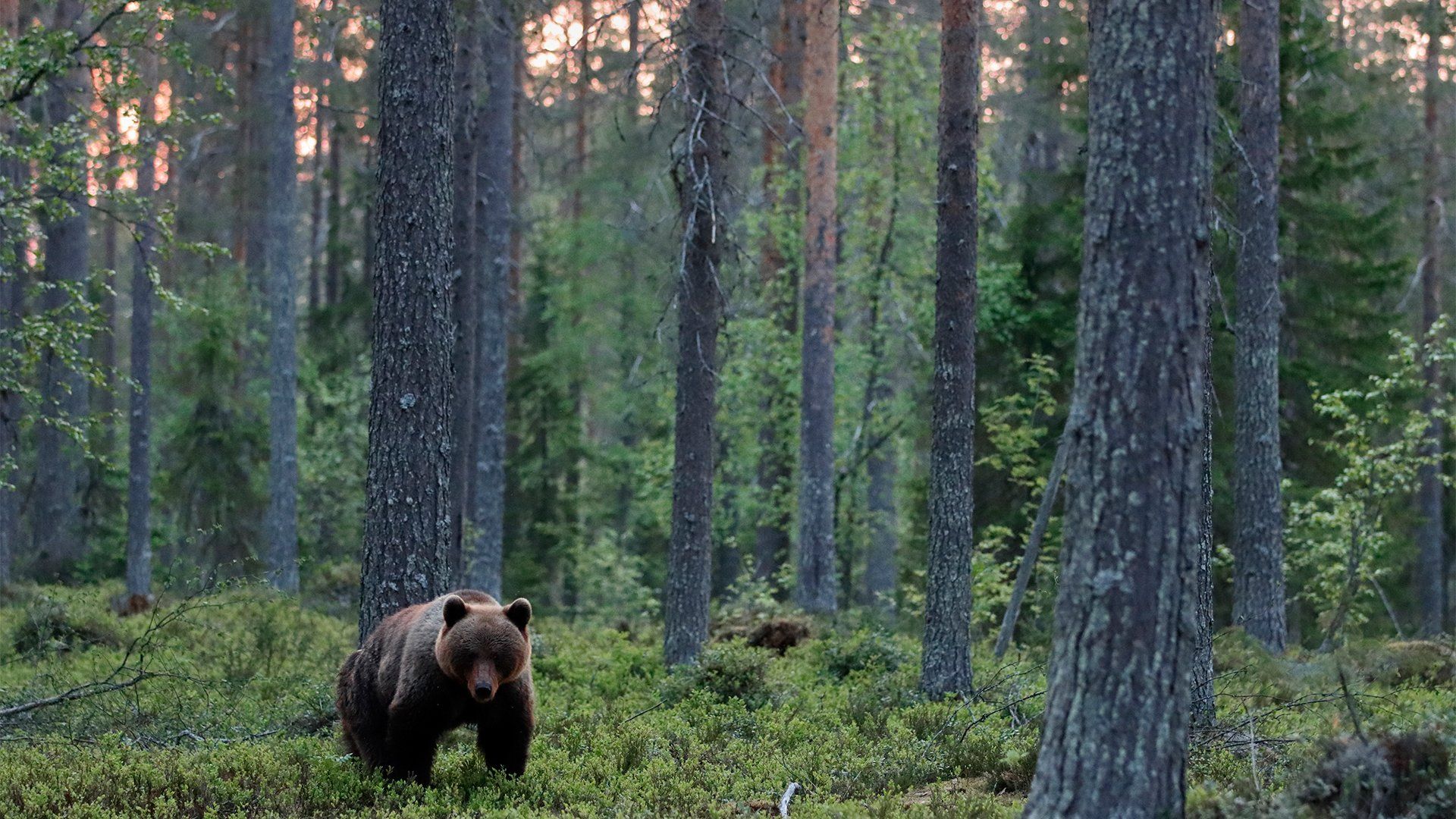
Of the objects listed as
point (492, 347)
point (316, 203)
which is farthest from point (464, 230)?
point (316, 203)

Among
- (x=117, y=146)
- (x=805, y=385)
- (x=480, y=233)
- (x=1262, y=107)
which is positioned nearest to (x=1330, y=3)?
(x=1262, y=107)

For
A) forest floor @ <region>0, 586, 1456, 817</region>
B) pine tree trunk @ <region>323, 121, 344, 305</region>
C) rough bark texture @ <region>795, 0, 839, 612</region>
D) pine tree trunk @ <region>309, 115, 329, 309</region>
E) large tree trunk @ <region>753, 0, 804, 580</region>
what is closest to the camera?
forest floor @ <region>0, 586, 1456, 817</region>

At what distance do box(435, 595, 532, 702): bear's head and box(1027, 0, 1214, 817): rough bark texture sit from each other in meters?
3.35

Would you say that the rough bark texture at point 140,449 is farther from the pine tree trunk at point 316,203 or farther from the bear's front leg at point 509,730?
the bear's front leg at point 509,730

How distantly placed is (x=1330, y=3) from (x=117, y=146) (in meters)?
29.8

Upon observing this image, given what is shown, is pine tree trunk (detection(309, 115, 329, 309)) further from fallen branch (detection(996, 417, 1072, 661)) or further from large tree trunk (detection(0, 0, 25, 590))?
fallen branch (detection(996, 417, 1072, 661))

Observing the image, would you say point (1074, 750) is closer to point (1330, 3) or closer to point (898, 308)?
point (898, 308)

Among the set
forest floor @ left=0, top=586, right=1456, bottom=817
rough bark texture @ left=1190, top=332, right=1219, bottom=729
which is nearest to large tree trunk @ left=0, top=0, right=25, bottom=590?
forest floor @ left=0, top=586, right=1456, bottom=817

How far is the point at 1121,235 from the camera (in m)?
5.29

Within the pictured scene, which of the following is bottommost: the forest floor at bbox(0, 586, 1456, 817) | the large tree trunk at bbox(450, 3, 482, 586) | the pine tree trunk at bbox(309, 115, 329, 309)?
the forest floor at bbox(0, 586, 1456, 817)

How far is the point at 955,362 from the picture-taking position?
11.7 metres

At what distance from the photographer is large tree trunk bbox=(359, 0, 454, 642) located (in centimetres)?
973

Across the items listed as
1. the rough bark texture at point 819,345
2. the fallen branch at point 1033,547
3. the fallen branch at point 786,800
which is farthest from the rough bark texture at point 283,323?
the fallen branch at point 786,800

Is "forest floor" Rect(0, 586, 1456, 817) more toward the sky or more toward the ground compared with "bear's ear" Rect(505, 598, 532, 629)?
more toward the ground
